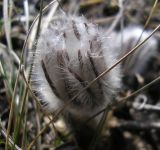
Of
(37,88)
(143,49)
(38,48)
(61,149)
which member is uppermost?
(38,48)

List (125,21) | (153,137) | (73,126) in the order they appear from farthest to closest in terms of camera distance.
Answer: (125,21) < (153,137) < (73,126)

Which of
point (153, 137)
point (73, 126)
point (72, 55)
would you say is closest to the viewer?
point (72, 55)

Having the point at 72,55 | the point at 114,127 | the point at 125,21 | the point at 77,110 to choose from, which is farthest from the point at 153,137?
the point at 125,21

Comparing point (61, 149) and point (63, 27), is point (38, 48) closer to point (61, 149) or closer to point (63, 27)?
point (63, 27)

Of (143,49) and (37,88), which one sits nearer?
(37,88)

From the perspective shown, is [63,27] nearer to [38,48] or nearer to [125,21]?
[38,48]

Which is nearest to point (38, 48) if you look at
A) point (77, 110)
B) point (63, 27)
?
point (63, 27)

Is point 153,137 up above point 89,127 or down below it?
below
